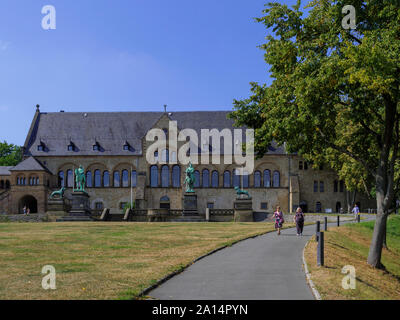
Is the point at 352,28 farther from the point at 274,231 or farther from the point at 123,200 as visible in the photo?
the point at 123,200

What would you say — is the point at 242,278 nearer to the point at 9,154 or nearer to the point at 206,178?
the point at 206,178

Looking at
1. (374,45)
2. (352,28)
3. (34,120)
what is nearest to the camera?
(374,45)

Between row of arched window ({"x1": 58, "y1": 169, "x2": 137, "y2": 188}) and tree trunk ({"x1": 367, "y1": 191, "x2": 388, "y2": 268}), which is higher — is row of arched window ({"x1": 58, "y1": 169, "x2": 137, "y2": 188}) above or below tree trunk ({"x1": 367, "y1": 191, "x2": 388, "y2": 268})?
above

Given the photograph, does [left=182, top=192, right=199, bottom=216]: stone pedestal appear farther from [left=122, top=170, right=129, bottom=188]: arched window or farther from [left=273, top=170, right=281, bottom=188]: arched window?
[left=273, top=170, right=281, bottom=188]: arched window

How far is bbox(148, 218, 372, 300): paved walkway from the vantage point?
1152 cm

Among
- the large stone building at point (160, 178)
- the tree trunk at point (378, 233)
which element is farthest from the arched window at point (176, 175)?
the tree trunk at point (378, 233)

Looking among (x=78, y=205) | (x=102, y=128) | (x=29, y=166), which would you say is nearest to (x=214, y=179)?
(x=102, y=128)

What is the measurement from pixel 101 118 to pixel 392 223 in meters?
47.5

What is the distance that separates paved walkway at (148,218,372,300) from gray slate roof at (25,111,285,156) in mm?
52467

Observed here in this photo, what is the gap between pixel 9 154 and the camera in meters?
95.1

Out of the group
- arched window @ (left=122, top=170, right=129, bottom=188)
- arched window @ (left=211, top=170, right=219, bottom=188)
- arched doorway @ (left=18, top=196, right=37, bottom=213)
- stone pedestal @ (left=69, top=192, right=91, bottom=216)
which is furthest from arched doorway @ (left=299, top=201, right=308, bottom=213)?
arched doorway @ (left=18, top=196, right=37, bottom=213)

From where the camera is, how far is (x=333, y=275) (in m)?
14.7
